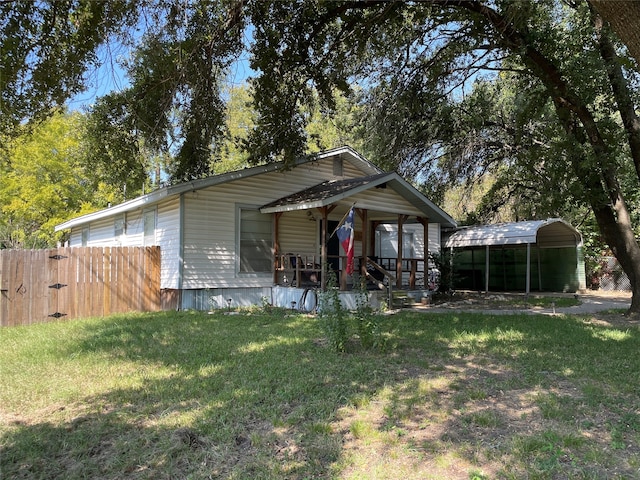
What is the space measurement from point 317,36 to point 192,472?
27.6ft

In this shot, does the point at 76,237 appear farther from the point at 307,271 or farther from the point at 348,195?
the point at 348,195

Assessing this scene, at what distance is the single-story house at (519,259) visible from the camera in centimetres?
1533

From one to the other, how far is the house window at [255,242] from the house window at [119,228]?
4256mm

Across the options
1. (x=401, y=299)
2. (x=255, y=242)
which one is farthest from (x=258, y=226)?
(x=401, y=299)

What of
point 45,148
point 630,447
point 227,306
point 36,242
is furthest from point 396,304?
point 36,242

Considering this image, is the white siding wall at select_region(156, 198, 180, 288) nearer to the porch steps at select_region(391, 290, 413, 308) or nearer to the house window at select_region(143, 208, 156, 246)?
the house window at select_region(143, 208, 156, 246)

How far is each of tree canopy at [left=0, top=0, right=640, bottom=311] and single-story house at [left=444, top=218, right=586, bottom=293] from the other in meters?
3.78

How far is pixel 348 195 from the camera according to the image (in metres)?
10.7

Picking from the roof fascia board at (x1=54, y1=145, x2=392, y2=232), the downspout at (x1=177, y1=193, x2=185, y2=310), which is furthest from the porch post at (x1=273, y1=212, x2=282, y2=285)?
the downspout at (x1=177, y1=193, x2=185, y2=310)

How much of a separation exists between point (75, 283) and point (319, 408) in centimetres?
771

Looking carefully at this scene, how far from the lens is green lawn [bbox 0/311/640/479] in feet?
10.0

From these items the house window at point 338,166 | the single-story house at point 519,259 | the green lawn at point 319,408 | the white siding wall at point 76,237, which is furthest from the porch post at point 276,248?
the white siding wall at point 76,237

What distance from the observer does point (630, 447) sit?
3223 millimetres

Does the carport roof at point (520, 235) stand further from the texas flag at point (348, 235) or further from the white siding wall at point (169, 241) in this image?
the white siding wall at point (169, 241)
